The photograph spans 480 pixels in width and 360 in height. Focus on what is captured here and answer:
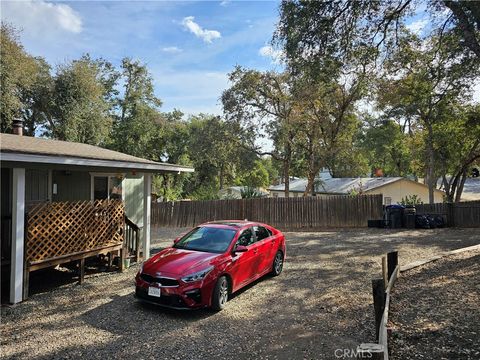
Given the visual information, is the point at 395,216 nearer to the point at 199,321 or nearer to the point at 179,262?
the point at 179,262

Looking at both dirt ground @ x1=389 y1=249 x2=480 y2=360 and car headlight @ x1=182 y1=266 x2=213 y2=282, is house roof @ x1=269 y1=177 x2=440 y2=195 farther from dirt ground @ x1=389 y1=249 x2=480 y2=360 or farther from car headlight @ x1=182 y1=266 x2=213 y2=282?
car headlight @ x1=182 y1=266 x2=213 y2=282

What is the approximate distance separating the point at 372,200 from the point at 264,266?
12839mm

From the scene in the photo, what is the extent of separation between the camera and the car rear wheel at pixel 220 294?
21.1 ft

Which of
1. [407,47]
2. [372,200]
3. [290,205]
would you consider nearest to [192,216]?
[290,205]

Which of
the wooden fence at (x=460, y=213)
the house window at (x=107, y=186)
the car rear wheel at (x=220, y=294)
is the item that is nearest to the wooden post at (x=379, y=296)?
the car rear wheel at (x=220, y=294)

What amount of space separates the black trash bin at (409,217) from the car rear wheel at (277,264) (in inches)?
451

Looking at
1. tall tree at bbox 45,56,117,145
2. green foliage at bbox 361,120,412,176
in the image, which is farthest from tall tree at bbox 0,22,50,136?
green foliage at bbox 361,120,412,176

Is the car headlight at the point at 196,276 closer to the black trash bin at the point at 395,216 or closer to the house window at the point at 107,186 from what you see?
the house window at the point at 107,186

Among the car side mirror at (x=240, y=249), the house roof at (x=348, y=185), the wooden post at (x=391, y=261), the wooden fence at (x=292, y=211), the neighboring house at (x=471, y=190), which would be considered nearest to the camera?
the car side mirror at (x=240, y=249)

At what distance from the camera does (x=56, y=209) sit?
8.05 metres

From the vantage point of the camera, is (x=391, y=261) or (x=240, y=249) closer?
(x=240, y=249)

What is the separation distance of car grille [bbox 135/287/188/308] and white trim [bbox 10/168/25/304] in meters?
2.46

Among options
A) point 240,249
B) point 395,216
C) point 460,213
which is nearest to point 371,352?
point 240,249

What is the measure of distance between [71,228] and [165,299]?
3461 mm
